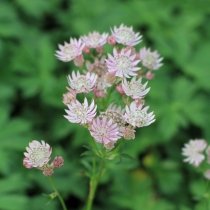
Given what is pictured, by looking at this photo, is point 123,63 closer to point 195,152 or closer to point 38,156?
point 38,156

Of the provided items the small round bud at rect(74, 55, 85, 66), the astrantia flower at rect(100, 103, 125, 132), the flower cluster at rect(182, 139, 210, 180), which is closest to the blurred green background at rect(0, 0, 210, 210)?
the flower cluster at rect(182, 139, 210, 180)

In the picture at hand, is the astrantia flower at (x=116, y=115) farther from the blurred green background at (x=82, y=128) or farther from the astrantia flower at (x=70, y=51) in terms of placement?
the blurred green background at (x=82, y=128)

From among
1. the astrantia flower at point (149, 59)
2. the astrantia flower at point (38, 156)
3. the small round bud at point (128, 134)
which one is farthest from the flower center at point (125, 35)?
the astrantia flower at point (38, 156)

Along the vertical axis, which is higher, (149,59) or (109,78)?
(149,59)

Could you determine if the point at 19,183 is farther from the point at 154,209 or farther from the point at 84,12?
the point at 84,12

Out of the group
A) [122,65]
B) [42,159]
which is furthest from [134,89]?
[42,159]
